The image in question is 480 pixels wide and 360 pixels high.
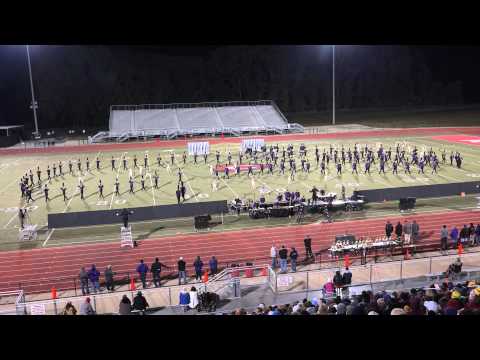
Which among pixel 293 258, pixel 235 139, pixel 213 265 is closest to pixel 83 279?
pixel 213 265

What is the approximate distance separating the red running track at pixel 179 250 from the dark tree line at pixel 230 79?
4498 cm

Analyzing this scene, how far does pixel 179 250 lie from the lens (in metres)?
16.8

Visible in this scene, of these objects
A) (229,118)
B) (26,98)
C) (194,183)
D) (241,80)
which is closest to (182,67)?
(241,80)

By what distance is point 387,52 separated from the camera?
7231 centimetres

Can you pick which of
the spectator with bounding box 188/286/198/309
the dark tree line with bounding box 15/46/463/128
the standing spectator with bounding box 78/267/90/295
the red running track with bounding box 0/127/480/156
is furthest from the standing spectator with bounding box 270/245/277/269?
the dark tree line with bounding box 15/46/463/128

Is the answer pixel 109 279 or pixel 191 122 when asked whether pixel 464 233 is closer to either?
pixel 109 279

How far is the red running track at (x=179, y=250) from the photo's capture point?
15.2m

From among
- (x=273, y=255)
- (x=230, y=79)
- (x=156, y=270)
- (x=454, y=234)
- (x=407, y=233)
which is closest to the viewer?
(x=156, y=270)

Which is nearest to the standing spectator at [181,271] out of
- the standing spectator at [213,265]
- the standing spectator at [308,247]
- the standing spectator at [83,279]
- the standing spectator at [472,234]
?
the standing spectator at [213,265]

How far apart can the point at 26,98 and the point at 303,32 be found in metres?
55.3

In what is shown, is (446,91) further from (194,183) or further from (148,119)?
(194,183)

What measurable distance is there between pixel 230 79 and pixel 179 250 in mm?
53973

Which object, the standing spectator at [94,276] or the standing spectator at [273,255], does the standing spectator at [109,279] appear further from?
Answer: the standing spectator at [273,255]
